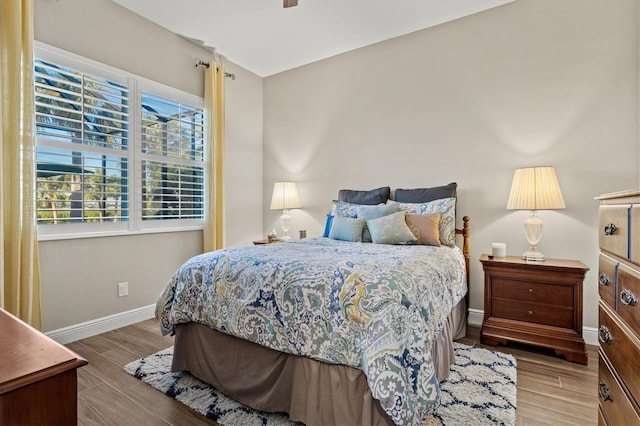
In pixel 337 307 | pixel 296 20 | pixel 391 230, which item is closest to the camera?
pixel 337 307

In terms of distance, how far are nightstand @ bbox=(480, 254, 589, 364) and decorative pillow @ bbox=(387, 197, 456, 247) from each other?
34cm

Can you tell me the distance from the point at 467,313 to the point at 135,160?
346cm

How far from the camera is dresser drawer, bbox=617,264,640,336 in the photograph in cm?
89

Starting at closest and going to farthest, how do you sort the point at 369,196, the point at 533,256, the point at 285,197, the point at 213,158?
1. the point at 533,256
2. the point at 369,196
3. the point at 213,158
4. the point at 285,197

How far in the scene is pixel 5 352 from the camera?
666 millimetres

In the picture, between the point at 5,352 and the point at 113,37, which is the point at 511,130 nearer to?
the point at 5,352

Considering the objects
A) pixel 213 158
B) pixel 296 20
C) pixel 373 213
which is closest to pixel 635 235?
pixel 373 213

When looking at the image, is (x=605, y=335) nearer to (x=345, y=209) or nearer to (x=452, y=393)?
(x=452, y=393)

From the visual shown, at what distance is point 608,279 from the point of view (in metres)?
1.13

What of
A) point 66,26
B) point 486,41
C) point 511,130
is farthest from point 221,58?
point 511,130

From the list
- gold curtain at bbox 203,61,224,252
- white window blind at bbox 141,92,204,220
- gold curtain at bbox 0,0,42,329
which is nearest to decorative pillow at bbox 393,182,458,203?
gold curtain at bbox 203,61,224,252

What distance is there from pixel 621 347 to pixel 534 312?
1.66 metres

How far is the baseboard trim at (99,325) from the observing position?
2613 mm

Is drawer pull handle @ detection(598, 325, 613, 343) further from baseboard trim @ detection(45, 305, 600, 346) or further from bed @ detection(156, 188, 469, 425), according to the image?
baseboard trim @ detection(45, 305, 600, 346)
